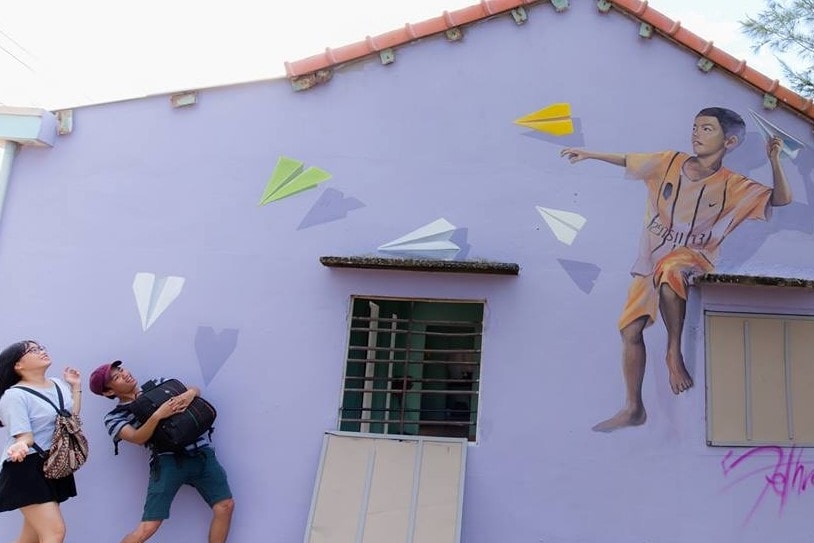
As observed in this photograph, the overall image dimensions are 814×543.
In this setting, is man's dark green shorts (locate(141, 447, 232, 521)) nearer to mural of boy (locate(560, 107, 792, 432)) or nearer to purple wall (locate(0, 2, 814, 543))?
purple wall (locate(0, 2, 814, 543))

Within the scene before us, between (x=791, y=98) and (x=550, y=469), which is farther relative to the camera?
(x=791, y=98)

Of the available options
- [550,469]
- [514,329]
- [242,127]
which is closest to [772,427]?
[550,469]

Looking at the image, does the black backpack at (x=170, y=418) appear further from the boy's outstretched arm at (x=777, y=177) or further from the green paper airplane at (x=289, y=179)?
the boy's outstretched arm at (x=777, y=177)

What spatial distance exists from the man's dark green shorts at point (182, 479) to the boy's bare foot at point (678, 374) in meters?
3.08

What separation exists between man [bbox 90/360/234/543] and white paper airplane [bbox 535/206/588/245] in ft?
8.80

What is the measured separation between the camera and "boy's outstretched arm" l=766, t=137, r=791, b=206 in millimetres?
4816

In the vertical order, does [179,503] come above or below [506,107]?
below

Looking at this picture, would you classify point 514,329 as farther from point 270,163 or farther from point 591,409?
point 270,163

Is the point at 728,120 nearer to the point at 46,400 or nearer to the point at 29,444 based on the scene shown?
the point at 46,400

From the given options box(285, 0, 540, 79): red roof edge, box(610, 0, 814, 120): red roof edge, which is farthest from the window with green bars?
box(610, 0, 814, 120): red roof edge

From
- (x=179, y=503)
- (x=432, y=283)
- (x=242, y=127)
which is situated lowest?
(x=179, y=503)

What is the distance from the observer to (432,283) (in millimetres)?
4578

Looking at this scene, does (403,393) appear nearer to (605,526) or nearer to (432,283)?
(432,283)

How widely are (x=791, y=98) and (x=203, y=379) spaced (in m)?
4.71
